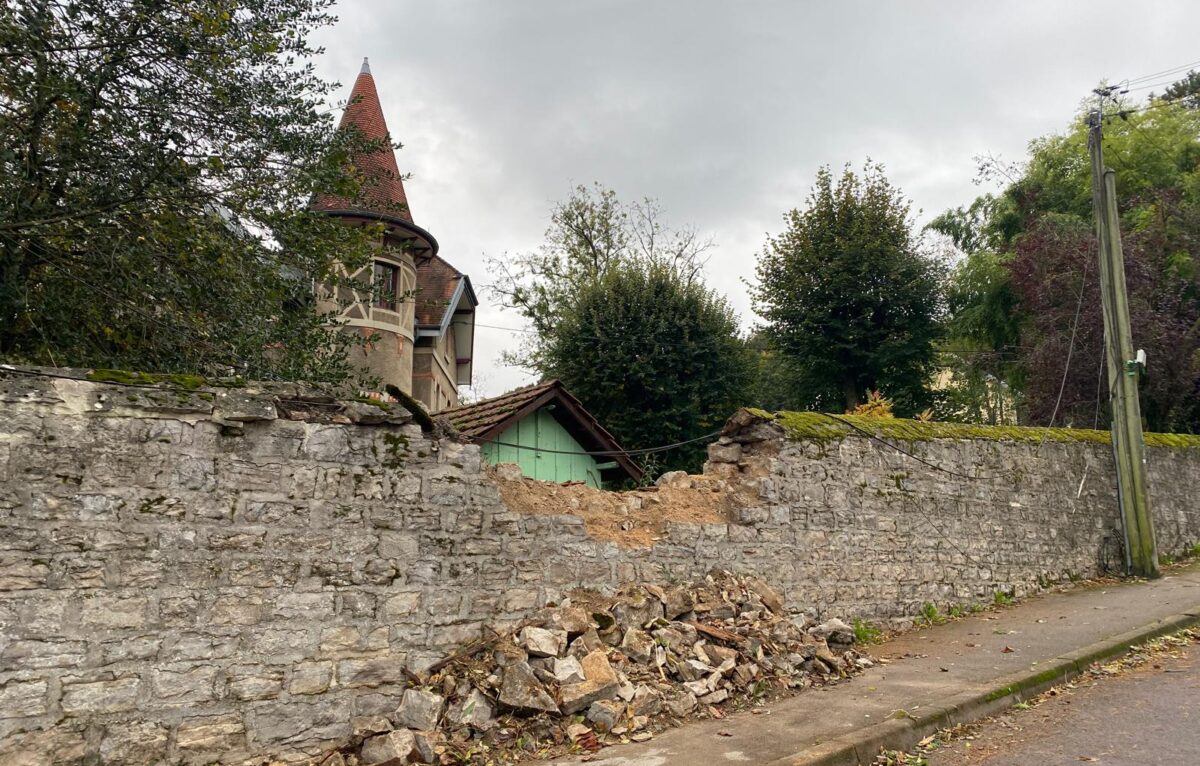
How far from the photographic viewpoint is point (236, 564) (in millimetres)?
5094

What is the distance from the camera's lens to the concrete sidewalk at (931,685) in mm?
5215

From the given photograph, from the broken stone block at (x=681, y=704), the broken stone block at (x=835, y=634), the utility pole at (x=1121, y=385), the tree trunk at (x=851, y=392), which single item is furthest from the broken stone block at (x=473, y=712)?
the tree trunk at (x=851, y=392)

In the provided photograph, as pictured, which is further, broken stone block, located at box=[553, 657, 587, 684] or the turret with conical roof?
the turret with conical roof

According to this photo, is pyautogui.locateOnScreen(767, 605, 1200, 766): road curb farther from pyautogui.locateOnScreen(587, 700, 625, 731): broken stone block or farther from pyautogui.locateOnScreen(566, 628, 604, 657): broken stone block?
pyautogui.locateOnScreen(566, 628, 604, 657): broken stone block

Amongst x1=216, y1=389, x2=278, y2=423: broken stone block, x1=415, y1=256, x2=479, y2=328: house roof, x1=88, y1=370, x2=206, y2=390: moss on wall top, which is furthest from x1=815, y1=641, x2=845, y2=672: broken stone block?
x1=415, y1=256, x2=479, y2=328: house roof

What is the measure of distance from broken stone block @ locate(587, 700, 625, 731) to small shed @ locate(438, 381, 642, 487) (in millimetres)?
3943

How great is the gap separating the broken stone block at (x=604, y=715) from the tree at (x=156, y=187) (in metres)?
4.29

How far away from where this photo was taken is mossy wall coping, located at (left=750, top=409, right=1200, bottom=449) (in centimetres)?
→ 862

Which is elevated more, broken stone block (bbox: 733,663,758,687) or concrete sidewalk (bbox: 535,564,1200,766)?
broken stone block (bbox: 733,663,758,687)

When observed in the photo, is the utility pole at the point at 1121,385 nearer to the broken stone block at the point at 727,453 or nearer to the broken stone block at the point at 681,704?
the broken stone block at the point at 727,453

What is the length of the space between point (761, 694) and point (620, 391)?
33.5 feet

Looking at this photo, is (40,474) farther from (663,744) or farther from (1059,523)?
(1059,523)

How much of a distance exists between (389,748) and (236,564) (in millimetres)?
1533

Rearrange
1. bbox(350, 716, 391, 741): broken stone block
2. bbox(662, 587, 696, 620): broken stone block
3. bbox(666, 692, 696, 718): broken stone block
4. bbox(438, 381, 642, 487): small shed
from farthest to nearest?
bbox(438, 381, 642, 487): small shed
bbox(662, 587, 696, 620): broken stone block
bbox(666, 692, 696, 718): broken stone block
bbox(350, 716, 391, 741): broken stone block
